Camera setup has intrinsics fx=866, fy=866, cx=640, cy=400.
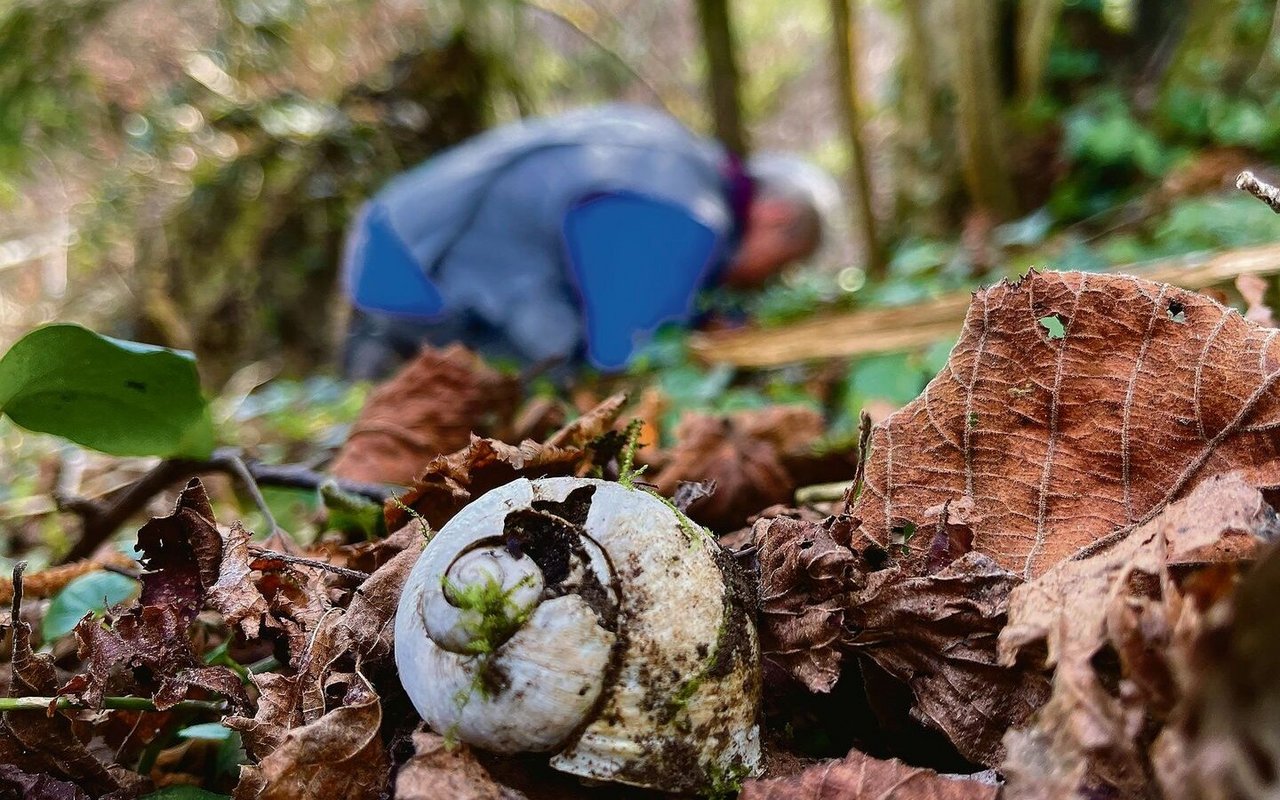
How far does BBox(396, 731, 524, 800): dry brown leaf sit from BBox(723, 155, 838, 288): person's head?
15.6 ft

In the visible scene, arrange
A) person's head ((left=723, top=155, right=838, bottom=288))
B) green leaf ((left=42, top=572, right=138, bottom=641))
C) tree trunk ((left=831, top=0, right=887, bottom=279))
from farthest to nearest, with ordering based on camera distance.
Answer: person's head ((left=723, top=155, right=838, bottom=288)) < tree trunk ((left=831, top=0, right=887, bottom=279)) < green leaf ((left=42, top=572, right=138, bottom=641))

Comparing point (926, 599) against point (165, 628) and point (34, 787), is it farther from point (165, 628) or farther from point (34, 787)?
point (34, 787)

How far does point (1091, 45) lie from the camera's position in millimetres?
5121

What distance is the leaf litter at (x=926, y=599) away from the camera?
0.68 meters

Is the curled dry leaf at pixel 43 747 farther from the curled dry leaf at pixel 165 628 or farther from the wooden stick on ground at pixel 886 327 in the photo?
the wooden stick on ground at pixel 886 327

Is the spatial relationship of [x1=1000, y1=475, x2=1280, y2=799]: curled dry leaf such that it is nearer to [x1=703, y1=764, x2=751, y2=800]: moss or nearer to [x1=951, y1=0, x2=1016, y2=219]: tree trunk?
[x1=703, y1=764, x2=751, y2=800]: moss

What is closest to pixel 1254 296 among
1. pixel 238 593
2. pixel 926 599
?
pixel 926 599

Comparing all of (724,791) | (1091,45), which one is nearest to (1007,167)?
(1091,45)

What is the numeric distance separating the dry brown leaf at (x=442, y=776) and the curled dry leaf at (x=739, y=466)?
1.73ft

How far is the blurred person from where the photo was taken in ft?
15.8

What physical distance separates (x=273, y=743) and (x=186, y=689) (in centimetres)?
13

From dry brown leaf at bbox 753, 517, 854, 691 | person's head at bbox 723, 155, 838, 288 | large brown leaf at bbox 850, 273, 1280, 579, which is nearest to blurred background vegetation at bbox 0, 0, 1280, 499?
person's head at bbox 723, 155, 838, 288

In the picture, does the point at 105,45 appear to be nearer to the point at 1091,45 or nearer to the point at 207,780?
the point at 1091,45

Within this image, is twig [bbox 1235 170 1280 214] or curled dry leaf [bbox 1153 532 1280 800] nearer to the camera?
curled dry leaf [bbox 1153 532 1280 800]
